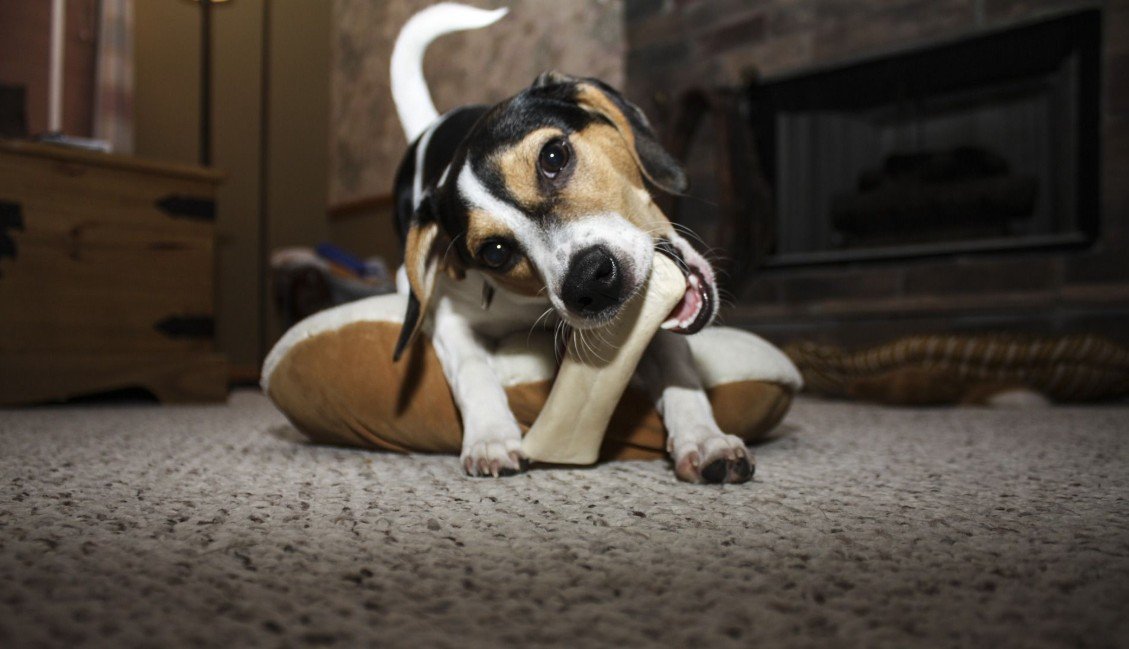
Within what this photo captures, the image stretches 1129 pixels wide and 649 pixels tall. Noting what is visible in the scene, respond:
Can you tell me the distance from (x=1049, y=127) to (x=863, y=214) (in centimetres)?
76

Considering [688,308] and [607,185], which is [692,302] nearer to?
[688,308]

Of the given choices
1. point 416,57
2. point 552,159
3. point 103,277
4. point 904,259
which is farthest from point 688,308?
point 904,259

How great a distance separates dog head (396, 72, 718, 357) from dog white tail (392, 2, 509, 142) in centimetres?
62

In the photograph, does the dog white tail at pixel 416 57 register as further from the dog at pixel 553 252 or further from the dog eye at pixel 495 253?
the dog eye at pixel 495 253

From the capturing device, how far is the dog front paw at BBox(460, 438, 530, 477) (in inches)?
49.2

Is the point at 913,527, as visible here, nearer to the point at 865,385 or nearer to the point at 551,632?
the point at 551,632

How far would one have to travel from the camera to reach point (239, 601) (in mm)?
682

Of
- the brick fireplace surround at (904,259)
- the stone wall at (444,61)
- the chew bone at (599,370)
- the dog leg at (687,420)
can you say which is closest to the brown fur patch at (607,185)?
the chew bone at (599,370)

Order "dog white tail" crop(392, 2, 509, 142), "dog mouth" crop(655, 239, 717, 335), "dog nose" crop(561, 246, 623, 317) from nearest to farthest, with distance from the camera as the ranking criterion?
"dog nose" crop(561, 246, 623, 317), "dog mouth" crop(655, 239, 717, 335), "dog white tail" crop(392, 2, 509, 142)

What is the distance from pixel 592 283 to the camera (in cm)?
114

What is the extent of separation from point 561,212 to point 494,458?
40cm

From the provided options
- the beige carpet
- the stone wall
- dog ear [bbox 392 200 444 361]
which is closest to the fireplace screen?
the stone wall

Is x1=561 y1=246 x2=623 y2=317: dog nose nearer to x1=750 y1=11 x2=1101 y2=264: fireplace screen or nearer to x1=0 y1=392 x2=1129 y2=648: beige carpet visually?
x1=0 y1=392 x2=1129 y2=648: beige carpet

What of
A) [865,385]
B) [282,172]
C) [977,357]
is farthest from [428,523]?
[282,172]
